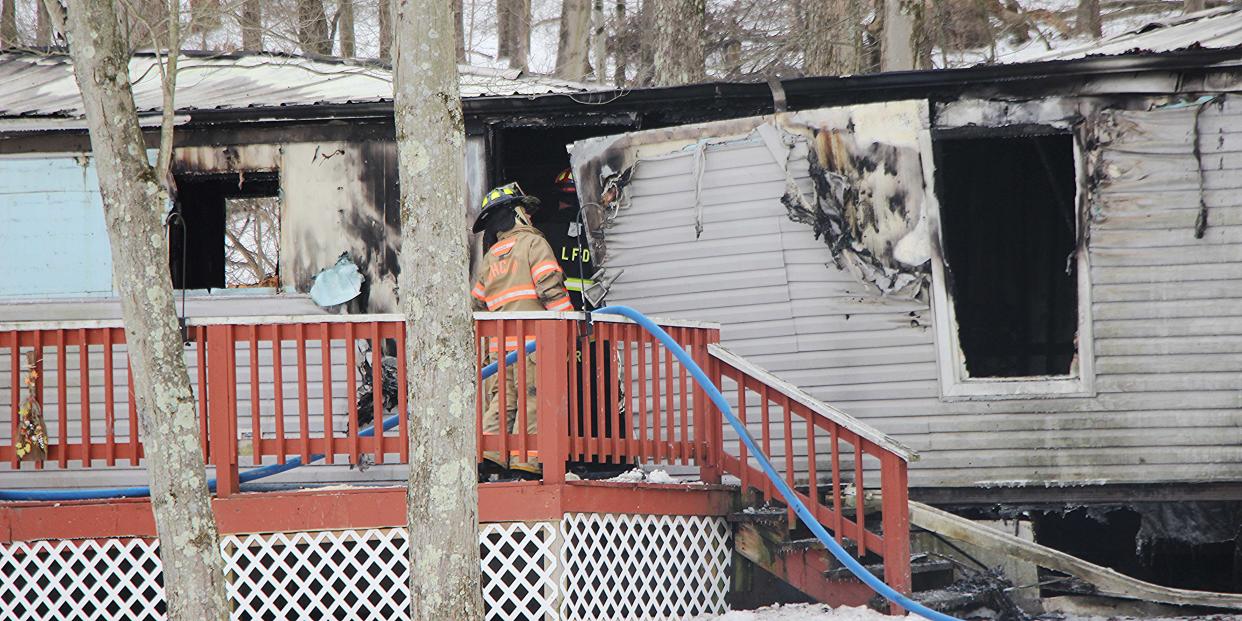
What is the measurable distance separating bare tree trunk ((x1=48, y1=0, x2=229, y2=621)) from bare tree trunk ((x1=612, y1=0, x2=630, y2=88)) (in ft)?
72.2

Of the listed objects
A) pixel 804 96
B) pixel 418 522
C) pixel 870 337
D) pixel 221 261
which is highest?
pixel 804 96

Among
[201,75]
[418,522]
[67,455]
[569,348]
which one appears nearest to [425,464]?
[418,522]

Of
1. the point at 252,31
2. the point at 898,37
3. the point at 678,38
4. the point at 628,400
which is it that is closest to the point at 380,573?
the point at 628,400

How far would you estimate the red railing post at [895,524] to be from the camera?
7.79m

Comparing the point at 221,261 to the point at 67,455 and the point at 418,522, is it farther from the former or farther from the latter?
the point at 418,522

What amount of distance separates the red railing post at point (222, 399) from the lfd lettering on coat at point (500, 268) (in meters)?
2.01

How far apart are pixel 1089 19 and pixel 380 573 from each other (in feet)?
75.9

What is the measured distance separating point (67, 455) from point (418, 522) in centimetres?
281

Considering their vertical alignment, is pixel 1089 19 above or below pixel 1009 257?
above

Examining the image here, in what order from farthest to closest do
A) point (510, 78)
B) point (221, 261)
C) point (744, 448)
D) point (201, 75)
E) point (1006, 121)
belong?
point (221, 261)
point (201, 75)
point (510, 78)
point (1006, 121)
point (744, 448)

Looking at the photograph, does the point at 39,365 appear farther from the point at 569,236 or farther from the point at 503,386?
the point at 569,236

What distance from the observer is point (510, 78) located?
11.1 meters

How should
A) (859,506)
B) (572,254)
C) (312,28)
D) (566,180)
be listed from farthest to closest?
1. (312,28)
2. (572,254)
3. (566,180)
4. (859,506)

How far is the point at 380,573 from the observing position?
A: 7375mm
